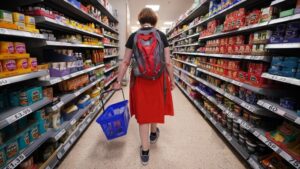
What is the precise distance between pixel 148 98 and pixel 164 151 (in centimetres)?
83

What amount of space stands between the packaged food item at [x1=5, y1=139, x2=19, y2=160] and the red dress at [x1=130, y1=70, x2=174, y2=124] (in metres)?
1.08

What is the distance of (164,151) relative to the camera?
6.63ft

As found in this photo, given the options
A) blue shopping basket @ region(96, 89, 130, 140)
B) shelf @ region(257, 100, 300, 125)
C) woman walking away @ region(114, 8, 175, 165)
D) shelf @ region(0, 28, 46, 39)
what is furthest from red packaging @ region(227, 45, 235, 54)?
shelf @ region(0, 28, 46, 39)

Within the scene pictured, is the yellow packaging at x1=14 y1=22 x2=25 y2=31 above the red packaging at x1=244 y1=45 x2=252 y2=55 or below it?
above

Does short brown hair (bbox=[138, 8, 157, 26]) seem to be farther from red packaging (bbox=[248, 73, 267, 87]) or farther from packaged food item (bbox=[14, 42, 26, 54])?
red packaging (bbox=[248, 73, 267, 87])

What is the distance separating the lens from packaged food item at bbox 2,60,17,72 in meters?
1.17

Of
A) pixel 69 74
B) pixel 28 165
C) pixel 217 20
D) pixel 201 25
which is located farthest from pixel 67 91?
pixel 201 25

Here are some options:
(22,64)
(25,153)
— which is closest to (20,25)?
(22,64)

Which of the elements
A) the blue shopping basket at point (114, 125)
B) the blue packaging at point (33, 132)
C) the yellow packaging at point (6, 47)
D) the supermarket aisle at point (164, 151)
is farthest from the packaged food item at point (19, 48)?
the supermarket aisle at point (164, 151)

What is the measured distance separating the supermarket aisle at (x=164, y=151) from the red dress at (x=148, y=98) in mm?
536

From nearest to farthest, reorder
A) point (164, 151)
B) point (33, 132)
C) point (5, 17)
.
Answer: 1. point (5, 17)
2. point (33, 132)
3. point (164, 151)

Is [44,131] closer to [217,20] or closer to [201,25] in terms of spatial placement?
[217,20]

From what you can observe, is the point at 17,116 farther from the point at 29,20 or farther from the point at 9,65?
the point at 29,20

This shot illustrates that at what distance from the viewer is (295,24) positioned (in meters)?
1.22
